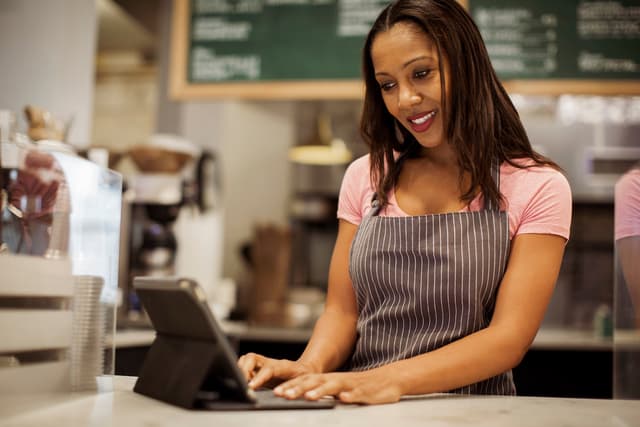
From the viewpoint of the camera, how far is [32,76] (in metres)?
2.83

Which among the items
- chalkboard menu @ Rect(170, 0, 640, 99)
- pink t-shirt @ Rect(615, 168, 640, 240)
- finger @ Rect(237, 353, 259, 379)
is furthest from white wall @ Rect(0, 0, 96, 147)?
pink t-shirt @ Rect(615, 168, 640, 240)

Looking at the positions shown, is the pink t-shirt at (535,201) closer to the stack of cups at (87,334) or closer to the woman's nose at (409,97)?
the woman's nose at (409,97)

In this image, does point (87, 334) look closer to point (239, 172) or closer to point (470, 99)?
point (470, 99)

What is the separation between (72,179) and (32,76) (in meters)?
1.97

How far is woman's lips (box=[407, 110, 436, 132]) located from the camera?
1.47m

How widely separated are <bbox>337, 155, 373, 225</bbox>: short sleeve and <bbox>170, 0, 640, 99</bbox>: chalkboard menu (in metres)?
1.37

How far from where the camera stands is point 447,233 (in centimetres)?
141

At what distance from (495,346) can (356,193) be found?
0.54 m

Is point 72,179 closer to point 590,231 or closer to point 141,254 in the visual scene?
point 141,254

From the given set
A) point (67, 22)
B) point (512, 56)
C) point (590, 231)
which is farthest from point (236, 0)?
Answer: point (590, 231)

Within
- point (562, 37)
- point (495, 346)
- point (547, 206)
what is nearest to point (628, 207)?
point (547, 206)

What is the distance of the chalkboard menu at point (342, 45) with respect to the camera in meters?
2.97

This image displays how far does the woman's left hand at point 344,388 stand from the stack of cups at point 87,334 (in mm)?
297

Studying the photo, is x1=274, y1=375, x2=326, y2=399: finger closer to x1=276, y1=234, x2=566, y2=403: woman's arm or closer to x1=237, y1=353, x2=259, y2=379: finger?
x1=276, y1=234, x2=566, y2=403: woman's arm
